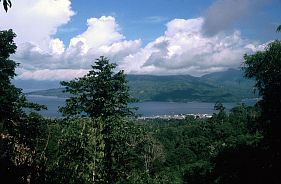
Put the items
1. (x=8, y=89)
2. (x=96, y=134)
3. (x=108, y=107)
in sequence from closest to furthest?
(x=96, y=134) → (x=108, y=107) → (x=8, y=89)

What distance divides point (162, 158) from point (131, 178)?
2489 inches

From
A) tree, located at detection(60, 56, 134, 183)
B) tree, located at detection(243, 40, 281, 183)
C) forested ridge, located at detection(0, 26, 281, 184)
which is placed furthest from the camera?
tree, located at detection(243, 40, 281, 183)

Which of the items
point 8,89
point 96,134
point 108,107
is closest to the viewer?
point 96,134

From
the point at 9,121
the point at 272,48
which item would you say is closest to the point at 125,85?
the point at 9,121

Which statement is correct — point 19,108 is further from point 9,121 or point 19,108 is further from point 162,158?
point 162,158

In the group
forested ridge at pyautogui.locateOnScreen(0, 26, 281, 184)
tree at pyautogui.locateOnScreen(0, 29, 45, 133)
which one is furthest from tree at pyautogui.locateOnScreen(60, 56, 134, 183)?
tree at pyautogui.locateOnScreen(0, 29, 45, 133)

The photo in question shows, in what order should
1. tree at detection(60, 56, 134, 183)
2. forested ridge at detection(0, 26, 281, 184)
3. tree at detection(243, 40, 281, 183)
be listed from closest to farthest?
forested ridge at detection(0, 26, 281, 184) → tree at detection(60, 56, 134, 183) → tree at detection(243, 40, 281, 183)

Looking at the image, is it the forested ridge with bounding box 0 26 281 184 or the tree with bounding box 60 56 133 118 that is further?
the tree with bounding box 60 56 133 118

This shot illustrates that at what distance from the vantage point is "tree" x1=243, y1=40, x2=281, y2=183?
23969mm

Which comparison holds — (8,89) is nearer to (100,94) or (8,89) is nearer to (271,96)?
(100,94)

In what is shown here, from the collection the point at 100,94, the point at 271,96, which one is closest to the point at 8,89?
the point at 100,94

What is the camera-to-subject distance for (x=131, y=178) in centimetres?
2056

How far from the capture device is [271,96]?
2555 centimetres

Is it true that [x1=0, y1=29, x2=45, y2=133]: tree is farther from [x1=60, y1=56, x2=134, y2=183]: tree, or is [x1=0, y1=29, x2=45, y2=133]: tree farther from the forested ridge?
[x1=60, y1=56, x2=134, y2=183]: tree
